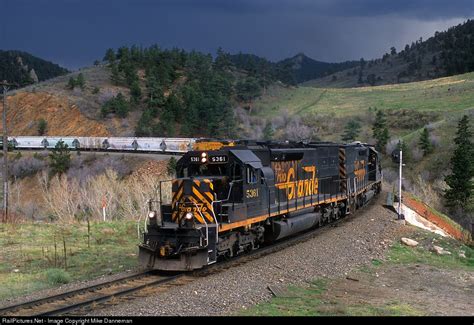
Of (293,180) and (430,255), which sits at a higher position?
(293,180)

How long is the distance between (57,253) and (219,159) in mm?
6527

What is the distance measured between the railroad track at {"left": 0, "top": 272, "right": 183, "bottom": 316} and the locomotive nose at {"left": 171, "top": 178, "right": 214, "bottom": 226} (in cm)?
167

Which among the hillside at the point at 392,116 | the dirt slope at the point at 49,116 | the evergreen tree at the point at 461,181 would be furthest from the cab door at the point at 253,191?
the dirt slope at the point at 49,116

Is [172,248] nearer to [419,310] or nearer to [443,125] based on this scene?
[419,310]

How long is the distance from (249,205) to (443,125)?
62481mm

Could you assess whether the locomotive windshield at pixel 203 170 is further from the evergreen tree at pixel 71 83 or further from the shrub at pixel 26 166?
the evergreen tree at pixel 71 83

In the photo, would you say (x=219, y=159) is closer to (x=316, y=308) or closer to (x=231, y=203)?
(x=231, y=203)

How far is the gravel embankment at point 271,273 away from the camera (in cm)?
1076

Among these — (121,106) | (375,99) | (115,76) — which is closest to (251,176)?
(121,106)

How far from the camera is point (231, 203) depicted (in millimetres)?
14906

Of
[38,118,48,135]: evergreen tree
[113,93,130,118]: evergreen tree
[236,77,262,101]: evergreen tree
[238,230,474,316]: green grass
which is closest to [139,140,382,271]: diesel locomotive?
[238,230,474,316]: green grass

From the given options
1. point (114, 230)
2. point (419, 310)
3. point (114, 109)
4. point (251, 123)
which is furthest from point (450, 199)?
point (114, 109)

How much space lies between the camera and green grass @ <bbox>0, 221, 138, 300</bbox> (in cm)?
1381

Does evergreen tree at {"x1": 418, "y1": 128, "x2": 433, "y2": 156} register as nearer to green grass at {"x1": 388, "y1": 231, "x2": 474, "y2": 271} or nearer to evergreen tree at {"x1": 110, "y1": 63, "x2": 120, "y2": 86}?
green grass at {"x1": 388, "y1": 231, "x2": 474, "y2": 271}
